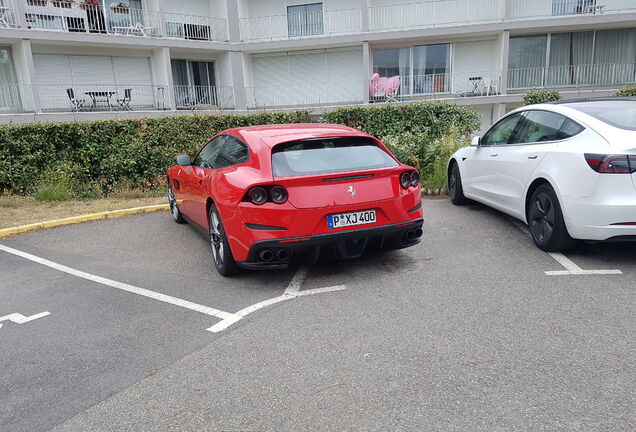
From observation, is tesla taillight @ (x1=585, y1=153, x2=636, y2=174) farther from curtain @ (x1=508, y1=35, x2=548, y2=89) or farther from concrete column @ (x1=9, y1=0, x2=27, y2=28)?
concrete column @ (x1=9, y1=0, x2=27, y2=28)

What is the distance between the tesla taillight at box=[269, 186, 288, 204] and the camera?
4305 mm

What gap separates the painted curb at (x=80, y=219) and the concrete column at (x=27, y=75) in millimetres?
14332

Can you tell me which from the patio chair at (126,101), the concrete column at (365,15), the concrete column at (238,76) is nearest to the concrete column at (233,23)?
the concrete column at (238,76)

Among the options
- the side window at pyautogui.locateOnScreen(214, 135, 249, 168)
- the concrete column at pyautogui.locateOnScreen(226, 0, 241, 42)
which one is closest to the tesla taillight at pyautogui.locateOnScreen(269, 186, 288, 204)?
the side window at pyautogui.locateOnScreen(214, 135, 249, 168)

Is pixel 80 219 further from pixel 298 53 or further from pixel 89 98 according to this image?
pixel 298 53

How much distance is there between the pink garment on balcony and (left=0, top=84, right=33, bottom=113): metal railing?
14.8m

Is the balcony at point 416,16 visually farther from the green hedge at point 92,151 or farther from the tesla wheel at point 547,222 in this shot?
the tesla wheel at point 547,222

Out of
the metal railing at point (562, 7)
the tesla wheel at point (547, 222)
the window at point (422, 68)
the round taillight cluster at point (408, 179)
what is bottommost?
the tesla wheel at point (547, 222)

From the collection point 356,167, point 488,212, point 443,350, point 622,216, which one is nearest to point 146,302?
point 356,167

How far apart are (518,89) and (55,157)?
20.1 meters

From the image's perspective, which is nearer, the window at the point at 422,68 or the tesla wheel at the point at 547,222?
the tesla wheel at the point at 547,222

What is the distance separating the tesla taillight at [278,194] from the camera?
4.30 metres

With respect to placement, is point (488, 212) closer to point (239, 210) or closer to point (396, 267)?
point (396, 267)

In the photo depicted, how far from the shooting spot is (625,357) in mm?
3000
